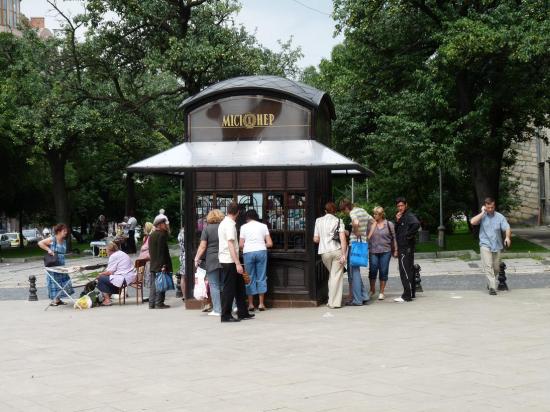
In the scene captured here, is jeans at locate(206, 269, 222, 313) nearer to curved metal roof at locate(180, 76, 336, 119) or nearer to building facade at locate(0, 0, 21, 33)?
curved metal roof at locate(180, 76, 336, 119)

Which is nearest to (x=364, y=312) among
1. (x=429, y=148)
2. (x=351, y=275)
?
(x=351, y=275)

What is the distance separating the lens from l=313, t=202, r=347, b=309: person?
1409cm

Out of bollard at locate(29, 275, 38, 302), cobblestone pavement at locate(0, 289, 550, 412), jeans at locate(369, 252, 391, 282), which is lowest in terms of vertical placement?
cobblestone pavement at locate(0, 289, 550, 412)

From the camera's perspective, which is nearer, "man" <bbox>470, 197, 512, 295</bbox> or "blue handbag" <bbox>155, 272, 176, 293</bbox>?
"blue handbag" <bbox>155, 272, 176, 293</bbox>

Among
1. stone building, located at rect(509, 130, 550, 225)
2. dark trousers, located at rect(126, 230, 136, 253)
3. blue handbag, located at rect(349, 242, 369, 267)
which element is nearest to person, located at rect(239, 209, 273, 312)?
blue handbag, located at rect(349, 242, 369, 267)

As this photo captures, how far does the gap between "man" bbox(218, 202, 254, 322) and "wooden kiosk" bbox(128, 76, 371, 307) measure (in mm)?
1264

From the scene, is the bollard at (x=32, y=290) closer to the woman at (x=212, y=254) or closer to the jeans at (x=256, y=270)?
the woman at (x=212, y=254)

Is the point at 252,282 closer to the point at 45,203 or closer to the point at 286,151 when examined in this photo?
the point at 286,151

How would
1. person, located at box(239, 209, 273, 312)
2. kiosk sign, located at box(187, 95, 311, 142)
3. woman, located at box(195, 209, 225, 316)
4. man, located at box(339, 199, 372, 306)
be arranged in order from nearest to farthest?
woman, located at box(195, 209, 225, 316)
person, located at box(239, 209, 273, 312)
kiosk sign, located at box(187, 95, 311, 142)
man, located at box(339, 199, 372, 306)

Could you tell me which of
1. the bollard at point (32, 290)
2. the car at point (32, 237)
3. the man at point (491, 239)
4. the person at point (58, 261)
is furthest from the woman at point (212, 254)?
the car at point (32, 237)

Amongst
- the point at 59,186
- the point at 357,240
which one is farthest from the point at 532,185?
the point at 357,240

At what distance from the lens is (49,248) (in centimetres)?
1664

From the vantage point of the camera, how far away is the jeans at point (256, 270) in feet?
45.8

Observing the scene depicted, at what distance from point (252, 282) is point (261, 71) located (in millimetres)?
15247
